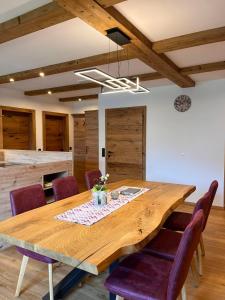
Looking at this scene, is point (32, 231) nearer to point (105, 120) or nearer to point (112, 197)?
point (112, 197)

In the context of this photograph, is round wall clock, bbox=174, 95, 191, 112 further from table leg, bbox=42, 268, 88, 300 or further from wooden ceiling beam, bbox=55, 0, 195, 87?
table leg, bbox=42, 268, 88, 300

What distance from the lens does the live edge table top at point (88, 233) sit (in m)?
1.30

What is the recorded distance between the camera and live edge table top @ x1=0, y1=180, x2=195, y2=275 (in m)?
1.30

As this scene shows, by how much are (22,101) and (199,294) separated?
17.5 ft

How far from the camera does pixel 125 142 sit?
546 centimetres

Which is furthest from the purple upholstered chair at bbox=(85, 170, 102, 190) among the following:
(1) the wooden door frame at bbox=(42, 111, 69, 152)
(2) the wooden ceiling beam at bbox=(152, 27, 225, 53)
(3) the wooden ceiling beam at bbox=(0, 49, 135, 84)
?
(1) the wooden door frame at bbox=(42, 111, 69, 152)

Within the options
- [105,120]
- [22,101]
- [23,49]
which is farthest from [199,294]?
[22,101]

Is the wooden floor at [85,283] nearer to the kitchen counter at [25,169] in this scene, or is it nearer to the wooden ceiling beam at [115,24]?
the kitchen counter at [25,169]

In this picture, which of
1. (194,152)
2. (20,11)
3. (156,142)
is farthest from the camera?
(156,142)

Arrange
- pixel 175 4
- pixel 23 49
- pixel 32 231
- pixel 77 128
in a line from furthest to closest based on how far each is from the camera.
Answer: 1. pixel 77 128
2. pixel 23 49
3. pixel 175 4
4. pixel 32 231

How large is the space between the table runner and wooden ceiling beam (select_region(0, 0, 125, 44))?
1.60m

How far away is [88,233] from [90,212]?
42 centimetres

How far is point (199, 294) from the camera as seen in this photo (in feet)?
6.89

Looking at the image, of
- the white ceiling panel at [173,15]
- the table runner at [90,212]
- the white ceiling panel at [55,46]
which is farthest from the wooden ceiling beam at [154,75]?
the table runner at [90,212]
